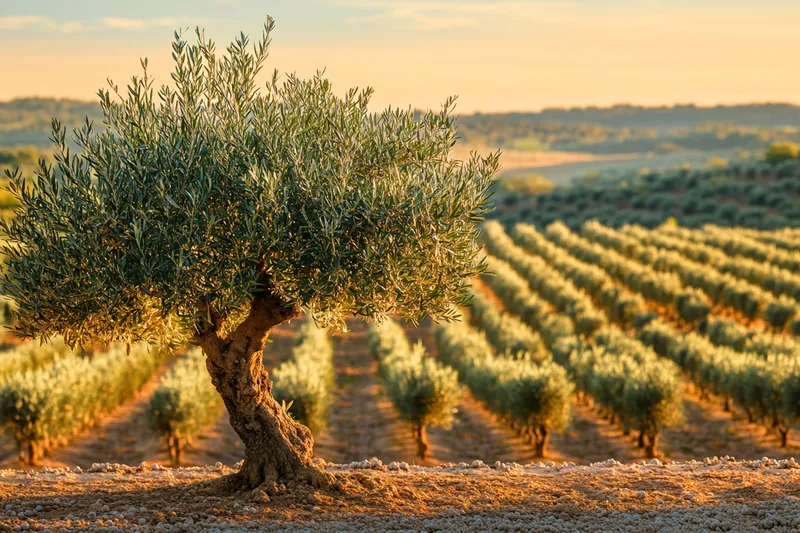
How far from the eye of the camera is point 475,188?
9.24 meters

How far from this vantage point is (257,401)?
9836 mm

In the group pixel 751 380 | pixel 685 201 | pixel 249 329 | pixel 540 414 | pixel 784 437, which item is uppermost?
pixel 249 329

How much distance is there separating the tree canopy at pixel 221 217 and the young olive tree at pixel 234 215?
0.06 feet

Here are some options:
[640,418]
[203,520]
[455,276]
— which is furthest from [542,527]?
[640,418]

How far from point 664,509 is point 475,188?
411 cm

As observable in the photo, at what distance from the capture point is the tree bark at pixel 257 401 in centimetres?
951

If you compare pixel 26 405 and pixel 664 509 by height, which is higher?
pixel 664 509

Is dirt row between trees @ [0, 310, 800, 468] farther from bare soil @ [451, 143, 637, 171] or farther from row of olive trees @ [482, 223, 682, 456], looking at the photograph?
bare soil @ [451, 143, 637, 171]

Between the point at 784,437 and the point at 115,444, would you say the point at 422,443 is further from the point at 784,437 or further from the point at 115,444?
the point at 784,437

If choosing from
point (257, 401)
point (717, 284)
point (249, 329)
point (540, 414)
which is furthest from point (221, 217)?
point (717, 284)

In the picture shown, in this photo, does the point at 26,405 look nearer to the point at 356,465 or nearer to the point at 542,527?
the point at 356,465

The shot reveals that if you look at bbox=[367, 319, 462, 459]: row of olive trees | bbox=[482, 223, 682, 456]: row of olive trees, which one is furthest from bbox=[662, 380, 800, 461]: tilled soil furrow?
bbox=[367, 319, 462, 459]: row of olive trees

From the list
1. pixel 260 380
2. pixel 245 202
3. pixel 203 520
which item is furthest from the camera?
pixel 260 380

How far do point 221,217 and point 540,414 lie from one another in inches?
471
